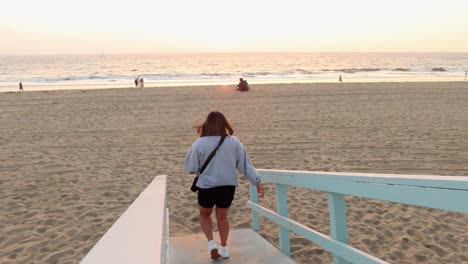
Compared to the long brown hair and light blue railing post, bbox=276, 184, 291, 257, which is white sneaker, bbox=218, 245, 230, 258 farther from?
the long brown hair

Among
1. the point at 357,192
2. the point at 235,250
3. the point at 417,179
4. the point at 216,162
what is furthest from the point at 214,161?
the point at 417,179

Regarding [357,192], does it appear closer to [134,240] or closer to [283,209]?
[134,240]

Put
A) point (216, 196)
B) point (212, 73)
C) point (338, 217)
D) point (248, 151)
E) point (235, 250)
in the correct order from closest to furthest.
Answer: point (338, 217), point (216, 196), point (235, 250), point (248, 151), point (212, 73)

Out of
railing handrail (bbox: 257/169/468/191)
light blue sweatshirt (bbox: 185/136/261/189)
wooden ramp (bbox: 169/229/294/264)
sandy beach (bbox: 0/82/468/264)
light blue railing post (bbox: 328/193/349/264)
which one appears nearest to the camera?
railing handrail (bbox: 257/169/468/191)

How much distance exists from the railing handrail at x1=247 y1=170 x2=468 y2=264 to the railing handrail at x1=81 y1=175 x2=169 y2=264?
1128mm

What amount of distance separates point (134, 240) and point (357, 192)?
4.53 feet

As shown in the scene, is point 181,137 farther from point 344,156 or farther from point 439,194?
point 439,194

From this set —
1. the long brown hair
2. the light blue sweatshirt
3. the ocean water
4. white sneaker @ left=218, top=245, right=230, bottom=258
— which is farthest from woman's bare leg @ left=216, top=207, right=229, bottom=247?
the ocean water

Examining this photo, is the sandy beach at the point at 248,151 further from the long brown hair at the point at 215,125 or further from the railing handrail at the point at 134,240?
the railing handrail at the point at 134,240

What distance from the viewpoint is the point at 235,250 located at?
13.3 ft

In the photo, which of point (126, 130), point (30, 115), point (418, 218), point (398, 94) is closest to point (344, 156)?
point (418, 218)

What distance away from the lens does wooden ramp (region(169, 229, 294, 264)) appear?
376cm

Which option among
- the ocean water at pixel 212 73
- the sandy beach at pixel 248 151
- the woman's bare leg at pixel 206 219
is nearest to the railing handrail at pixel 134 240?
the woman's bare leg at pixel 206 219

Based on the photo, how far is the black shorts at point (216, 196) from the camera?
3.68 m
